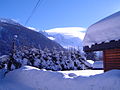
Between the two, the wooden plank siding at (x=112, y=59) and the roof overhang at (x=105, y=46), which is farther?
the wooden plank siding at (x=112, y=59)

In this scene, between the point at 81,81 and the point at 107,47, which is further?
the point at 107,47

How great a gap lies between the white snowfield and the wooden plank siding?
5.33 feet

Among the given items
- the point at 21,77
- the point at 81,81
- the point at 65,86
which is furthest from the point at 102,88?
the point at 21,77

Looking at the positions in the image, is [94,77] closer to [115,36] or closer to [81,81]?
[81,81]

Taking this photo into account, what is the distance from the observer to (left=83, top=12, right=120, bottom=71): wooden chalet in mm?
7463

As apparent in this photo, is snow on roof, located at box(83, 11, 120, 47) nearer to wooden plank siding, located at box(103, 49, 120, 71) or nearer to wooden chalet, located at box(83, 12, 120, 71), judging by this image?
wooden chalet, located at box(83, 12, 120, 71)

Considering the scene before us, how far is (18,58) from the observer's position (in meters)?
24.0

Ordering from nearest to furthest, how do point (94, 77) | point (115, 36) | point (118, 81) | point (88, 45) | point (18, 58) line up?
point (118, 81)
point (94, 77)
point (115, 36)
point (88, 45)
point (18, 58)

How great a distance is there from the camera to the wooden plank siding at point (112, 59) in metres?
8.56

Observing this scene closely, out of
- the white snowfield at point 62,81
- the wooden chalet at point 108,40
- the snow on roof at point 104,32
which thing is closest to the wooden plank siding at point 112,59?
the wooden chalet at point 108,40

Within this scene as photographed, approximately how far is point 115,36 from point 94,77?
1940 millimetres

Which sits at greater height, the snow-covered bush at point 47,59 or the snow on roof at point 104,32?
the snow on roof at point 104,32

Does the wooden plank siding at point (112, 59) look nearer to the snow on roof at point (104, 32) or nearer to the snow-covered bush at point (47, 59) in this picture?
the snow on roof at point (104, 32)

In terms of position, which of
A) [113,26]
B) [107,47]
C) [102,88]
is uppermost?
[113,26]
